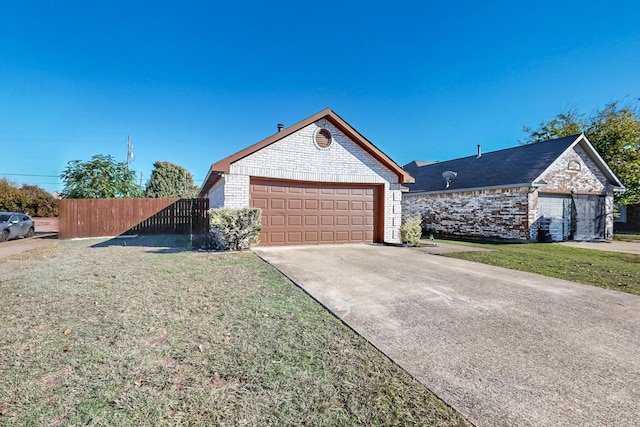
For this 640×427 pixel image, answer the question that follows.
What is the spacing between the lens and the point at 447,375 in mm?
2303

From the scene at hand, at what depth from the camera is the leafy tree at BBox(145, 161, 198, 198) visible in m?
31.1

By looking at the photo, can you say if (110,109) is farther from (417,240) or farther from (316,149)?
(417,240)

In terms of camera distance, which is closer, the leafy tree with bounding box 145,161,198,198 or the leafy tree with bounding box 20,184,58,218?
the leafy tree with bounding box 20,184,58,218

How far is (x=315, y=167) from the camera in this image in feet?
34.5

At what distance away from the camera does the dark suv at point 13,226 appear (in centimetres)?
1246

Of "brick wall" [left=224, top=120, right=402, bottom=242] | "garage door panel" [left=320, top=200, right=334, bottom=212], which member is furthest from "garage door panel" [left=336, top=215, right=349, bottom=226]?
"brick wall" [left=224, top=120, right=402, bottom=242]

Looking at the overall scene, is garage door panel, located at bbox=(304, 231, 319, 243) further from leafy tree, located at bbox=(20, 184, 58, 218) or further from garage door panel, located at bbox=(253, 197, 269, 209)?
leafy tree, located at bbox=(20, 184, 58, 218)

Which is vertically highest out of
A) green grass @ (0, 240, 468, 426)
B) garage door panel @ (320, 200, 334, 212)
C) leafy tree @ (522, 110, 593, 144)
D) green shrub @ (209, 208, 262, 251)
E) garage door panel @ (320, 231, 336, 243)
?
leafy tree @ (522, 110, 593, 144)

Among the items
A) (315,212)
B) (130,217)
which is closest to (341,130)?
(315,212)

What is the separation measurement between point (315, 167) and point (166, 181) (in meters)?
27.0

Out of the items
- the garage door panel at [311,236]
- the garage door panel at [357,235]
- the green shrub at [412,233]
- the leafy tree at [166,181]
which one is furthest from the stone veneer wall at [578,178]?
the leafy tree at [166,181]

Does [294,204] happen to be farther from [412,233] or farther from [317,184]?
[412,233]

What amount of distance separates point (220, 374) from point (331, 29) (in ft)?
48.9

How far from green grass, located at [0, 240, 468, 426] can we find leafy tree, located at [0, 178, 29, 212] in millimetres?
28828
